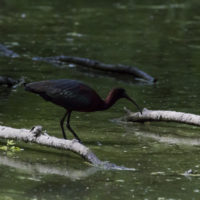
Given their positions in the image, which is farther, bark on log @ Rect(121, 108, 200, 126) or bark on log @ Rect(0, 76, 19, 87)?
bark on log @ Rect(0, 76, 19, 87)

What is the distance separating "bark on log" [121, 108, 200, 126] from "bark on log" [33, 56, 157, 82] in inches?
186

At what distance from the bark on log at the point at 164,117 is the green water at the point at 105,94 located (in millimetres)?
185

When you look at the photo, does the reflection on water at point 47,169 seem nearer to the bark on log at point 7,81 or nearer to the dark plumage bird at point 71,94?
the dark plumage bird at point 71,94

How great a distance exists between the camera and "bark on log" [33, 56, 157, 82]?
59.2 ft

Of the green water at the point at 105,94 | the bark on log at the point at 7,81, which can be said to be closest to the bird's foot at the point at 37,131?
the green water at the point at 105,94

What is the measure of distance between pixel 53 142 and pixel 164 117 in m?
2.84

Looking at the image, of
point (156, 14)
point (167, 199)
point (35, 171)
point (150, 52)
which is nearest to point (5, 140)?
point (35, 171)

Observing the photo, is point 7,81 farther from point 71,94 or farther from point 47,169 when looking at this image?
point 47,169

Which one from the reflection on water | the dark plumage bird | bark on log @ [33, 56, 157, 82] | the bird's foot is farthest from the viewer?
bark on log @ [33, 56, 157, 82]

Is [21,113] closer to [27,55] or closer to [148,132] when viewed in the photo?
[148,132]

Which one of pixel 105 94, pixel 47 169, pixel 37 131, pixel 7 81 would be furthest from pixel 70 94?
pixel 7 81

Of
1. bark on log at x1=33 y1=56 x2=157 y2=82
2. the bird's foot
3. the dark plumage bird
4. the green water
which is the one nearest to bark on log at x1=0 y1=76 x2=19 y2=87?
the green water

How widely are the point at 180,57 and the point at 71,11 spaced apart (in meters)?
10.9

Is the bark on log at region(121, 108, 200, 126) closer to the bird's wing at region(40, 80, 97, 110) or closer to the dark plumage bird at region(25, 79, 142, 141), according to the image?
the dark plumage bird at region(25, 79, 142, 141)
